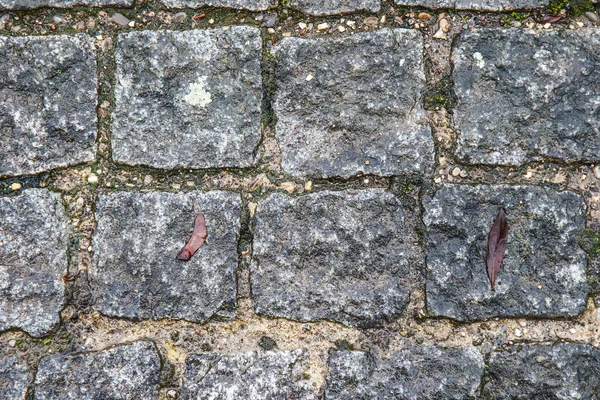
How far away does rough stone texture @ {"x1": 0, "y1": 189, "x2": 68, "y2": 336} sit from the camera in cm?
165

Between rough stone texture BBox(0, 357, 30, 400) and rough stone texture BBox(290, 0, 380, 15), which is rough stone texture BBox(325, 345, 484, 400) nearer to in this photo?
rough stone texture BBox(0, 357, 30, 400)

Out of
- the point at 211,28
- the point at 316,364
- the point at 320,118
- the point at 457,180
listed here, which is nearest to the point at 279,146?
the point at 320,118

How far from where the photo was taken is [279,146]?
1.70 metres

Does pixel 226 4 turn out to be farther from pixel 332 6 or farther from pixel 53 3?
pixel 53 3

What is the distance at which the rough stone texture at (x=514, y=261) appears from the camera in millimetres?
1657

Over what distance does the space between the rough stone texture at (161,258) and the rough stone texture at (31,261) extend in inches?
4.1

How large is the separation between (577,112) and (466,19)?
402 millimetres

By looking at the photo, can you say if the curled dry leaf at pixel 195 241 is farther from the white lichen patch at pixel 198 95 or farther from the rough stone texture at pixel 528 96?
the rough stone texture at pixel 528 96

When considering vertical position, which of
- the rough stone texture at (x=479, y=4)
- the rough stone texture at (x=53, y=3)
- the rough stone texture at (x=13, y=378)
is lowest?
the rough stone texture at (x=13, y=378)

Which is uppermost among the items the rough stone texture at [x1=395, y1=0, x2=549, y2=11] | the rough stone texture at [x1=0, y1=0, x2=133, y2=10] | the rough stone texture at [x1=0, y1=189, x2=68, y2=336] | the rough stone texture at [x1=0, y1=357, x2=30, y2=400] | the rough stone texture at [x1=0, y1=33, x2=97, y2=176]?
the rough stone texture at [x1=395, y1=0, x2=549, y2=11]

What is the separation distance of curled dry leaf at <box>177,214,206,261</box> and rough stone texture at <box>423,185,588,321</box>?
0.63 meters

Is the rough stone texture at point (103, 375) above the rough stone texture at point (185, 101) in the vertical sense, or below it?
below

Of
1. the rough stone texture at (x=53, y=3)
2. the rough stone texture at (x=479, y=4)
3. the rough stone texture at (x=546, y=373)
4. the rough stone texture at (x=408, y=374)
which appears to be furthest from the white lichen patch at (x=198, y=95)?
the rough stone texture at (x=546, y=373)

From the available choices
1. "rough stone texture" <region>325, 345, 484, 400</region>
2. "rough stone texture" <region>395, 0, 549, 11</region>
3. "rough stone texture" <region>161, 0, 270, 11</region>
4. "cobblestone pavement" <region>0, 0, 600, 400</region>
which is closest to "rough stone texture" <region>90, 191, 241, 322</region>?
"cobblestone pavement" <region>0, 0, 600, 400</region>
